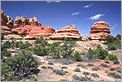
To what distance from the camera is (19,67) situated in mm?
16875

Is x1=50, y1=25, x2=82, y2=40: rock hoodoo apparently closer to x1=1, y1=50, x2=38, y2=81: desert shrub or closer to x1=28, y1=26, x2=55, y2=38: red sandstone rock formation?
x1=28, y1=26, x2=55, y2=38: red sandstone rock formation

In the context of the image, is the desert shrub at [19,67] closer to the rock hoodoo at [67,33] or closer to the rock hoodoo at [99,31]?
the rock hoodoo at [67,33]

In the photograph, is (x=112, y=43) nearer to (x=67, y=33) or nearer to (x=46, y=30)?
(x=67, y=33)

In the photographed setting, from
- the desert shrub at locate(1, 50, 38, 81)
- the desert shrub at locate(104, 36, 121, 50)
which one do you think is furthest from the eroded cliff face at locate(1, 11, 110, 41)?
the desert shrub at locate(1, 50, 38, 81)

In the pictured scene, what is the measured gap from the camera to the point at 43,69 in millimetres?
18406

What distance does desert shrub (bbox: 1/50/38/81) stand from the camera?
15906mm

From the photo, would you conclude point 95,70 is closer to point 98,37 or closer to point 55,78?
point 55,78

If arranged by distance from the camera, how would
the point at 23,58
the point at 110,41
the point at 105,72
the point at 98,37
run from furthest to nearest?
the point at 98,37 < the point at 110,41 < the point at 105,72 < the point at 23,58

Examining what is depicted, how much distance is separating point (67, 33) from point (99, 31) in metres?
6.70

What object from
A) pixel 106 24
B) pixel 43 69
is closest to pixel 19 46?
pixel 43 69

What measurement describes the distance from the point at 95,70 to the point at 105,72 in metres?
0.90

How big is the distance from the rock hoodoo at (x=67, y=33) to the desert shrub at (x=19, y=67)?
922 inches

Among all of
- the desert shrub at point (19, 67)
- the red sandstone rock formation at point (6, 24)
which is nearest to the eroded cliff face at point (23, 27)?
the red sandstone rock formation at point (6, 24)

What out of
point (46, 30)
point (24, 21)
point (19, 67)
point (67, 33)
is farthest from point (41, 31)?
point (19, 67)
